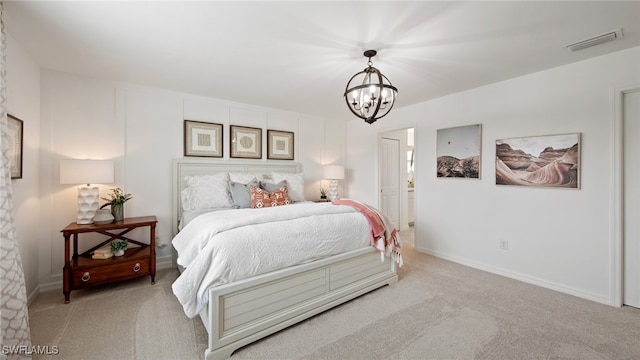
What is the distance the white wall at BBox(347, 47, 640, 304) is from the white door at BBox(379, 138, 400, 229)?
118cm

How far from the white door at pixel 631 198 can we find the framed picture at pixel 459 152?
125 cm

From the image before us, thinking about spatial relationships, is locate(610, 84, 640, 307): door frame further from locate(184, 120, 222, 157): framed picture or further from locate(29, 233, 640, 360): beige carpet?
locate(184, 120, 222, 157): framed picture

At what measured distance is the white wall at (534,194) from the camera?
251 centimetres

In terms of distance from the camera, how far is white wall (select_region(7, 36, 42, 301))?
Answer: 7.35ft

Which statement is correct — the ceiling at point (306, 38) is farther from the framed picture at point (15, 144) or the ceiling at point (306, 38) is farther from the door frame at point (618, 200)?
the framed picture at point (15, 144)

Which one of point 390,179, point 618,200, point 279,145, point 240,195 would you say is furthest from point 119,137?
point 618,200

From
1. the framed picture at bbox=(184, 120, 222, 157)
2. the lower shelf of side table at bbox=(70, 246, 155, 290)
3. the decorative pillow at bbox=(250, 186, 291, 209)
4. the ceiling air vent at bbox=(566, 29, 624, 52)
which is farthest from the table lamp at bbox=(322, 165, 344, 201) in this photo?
the ceiling air vent at bbox=(566, 29, 624, 52)

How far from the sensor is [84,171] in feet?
8.73

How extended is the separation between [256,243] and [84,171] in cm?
216

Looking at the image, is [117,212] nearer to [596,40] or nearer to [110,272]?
[110,272]

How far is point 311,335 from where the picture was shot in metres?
2.02

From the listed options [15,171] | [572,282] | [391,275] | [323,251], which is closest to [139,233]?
[15,171]

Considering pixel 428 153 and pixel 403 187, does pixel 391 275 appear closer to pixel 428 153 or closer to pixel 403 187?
pixel 428 153

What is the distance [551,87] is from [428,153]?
1.55 metres
